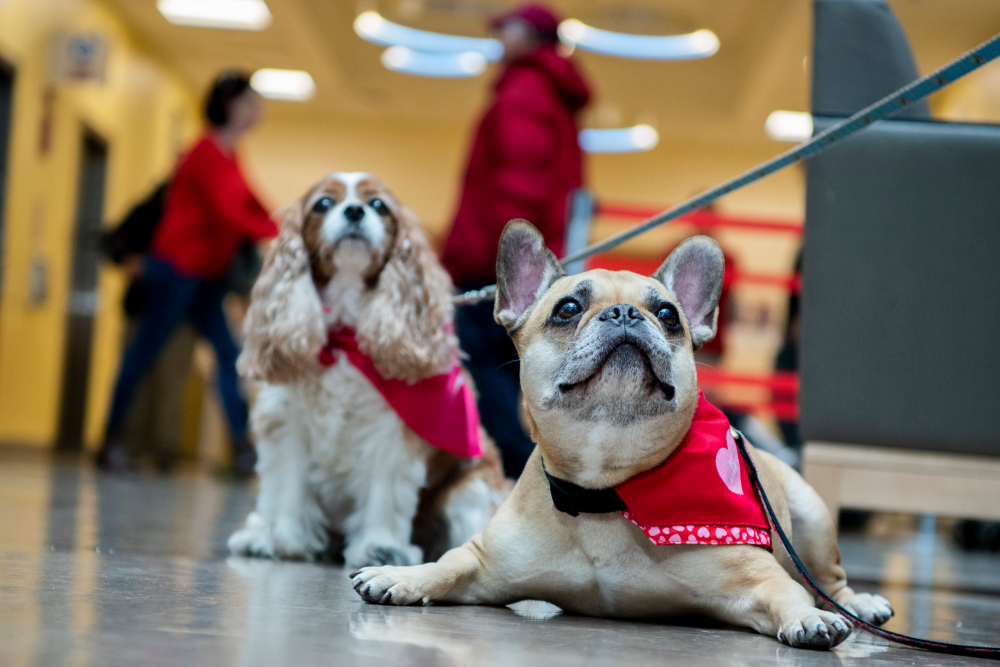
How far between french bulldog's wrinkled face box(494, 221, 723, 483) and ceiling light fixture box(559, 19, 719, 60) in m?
8.85

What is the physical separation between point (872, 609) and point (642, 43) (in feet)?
31.9

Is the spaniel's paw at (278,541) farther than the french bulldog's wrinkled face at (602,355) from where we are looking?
Yes

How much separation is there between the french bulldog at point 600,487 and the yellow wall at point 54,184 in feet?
22.1

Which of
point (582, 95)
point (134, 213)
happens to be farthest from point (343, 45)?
point (582, 95)

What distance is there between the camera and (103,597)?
1.68m

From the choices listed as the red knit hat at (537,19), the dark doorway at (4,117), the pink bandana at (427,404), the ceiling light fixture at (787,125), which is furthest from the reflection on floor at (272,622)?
the ceiling light fixture at (787,125)

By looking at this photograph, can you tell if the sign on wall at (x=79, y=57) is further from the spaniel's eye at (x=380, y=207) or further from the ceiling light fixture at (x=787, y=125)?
the ceiling light fixture at (x=787, y=125)

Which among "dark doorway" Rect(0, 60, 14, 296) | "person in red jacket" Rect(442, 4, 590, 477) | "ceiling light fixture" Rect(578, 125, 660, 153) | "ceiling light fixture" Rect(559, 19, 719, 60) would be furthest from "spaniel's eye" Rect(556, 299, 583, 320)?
"ceiling light fixture" Rect(578, 125, 660, 153)

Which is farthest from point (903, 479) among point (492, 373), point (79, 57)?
point (79, 57)

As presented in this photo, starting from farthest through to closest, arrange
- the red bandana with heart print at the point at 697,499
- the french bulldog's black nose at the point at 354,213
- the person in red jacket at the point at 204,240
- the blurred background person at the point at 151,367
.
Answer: the blurred background person at the point at 151,367 → the person in red jacket at the point at 204,240 → the french bulldog's black nose at the point at 354,213 → the red bandana with heart print at the point at 697,499

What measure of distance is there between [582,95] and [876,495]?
2.31m

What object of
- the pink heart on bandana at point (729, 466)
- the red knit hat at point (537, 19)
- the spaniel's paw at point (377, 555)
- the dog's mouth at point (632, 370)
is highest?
the red knit hat at point (537, 19)

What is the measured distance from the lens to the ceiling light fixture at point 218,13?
9859mm

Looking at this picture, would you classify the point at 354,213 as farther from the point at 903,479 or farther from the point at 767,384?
the point at 767,384
